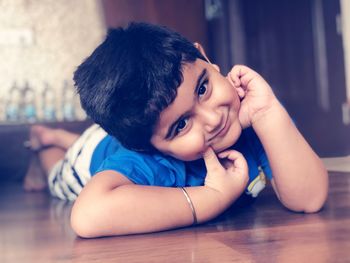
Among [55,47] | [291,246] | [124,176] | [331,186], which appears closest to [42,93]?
[55,47]

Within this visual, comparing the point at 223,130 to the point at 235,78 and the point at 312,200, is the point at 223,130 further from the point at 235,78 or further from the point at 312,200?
the point at 312,200

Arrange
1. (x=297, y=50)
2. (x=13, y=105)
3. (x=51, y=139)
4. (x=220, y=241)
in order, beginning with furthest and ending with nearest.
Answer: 1. (x=13, y=105)
2. (x=297, y=50)
3. (x=51, y=139)
4. (x=220, y=241)

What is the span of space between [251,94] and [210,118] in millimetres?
150

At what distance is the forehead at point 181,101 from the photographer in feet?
2.89

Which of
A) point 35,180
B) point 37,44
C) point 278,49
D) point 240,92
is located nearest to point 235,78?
point 240,92

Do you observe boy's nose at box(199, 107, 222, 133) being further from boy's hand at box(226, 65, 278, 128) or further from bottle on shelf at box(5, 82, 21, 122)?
bottle on shelf at box(5, 82, 21, 122)

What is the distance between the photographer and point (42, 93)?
3.72 metres

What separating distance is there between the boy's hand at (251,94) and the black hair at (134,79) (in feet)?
0.30

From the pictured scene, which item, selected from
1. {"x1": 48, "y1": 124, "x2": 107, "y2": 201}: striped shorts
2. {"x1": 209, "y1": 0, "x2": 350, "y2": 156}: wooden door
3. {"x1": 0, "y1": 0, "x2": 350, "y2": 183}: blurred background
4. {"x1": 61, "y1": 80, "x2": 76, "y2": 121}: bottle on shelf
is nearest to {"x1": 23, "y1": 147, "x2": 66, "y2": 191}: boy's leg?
{"x1": 48, "y1": 124, "x2": 107, "y2": 201}: striped shorts

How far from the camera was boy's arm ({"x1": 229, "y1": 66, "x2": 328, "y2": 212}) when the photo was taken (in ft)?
3.18

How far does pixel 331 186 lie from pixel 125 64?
2.68ft

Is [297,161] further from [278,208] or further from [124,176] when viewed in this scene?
[124,176]

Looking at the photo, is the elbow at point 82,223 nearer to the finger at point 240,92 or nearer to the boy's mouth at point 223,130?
the boy's mouth at point 223,130

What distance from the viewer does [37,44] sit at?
12.2 ft
